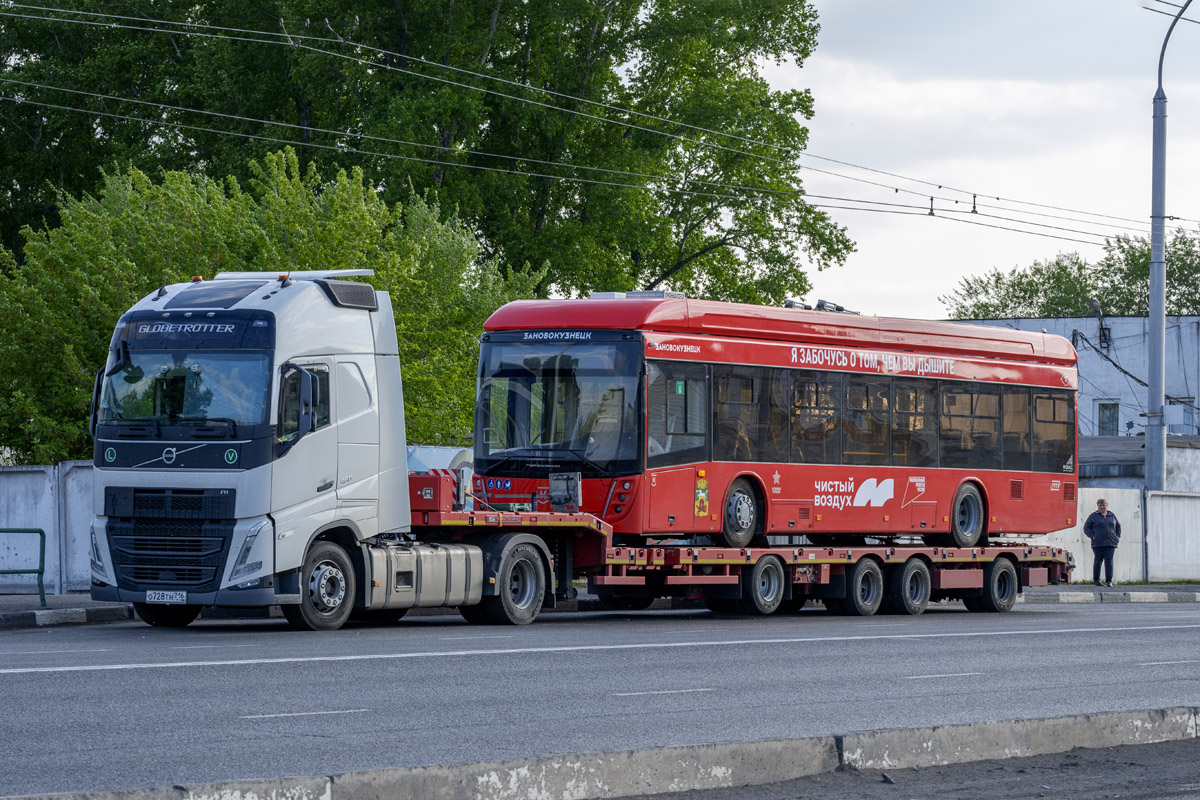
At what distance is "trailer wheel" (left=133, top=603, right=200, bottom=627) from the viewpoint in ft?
58.2

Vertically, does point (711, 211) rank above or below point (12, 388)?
above

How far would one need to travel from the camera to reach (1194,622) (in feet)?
75.6

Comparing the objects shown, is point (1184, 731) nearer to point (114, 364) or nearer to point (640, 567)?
point (640, 567)

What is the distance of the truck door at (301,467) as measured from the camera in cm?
1659

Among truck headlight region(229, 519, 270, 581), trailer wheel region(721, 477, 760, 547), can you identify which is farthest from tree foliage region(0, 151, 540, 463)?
truck headlight region(229, 519, 270, 581)

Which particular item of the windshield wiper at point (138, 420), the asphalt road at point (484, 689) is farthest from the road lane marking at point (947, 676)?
the windshield wiper at point (138, 420)

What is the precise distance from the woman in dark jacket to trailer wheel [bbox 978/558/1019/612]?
24.9 feet

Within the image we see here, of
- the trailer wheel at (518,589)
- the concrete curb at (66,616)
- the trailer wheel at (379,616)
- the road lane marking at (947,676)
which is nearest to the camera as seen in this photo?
the road lane marking at (947,676)

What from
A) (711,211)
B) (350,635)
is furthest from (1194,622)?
(711,211)

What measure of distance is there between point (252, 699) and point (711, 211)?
40108 millimetres

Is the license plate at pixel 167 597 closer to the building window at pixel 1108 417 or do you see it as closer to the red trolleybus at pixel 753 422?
the red trolleybus at pixel 753 422

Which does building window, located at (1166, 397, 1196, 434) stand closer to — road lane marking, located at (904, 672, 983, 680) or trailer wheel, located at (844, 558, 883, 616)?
trailer wheel, located at (844, 558, 883, 616)

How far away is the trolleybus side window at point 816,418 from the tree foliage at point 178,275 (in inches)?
389

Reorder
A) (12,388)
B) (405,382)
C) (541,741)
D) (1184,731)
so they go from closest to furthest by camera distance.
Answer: (541,741), (1184,731), (12,388), (405,382)
